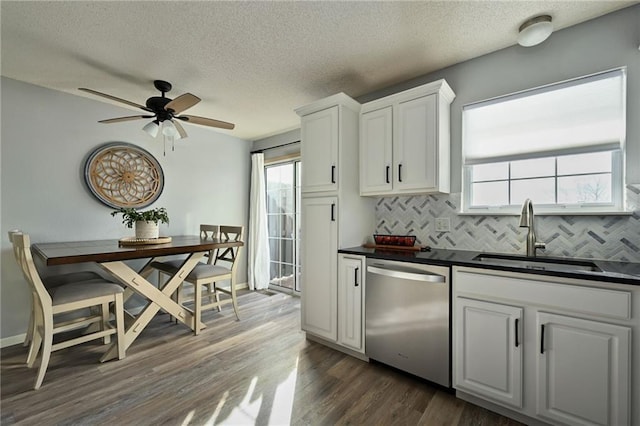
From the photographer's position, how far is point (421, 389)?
6.10 feet

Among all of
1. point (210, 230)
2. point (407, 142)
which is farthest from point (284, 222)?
point (407, 142)

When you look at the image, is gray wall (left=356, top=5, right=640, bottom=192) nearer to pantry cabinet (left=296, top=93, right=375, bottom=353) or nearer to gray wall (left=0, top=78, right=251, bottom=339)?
pantry cabinet (left=296, top=93, right=375, bottom=353)

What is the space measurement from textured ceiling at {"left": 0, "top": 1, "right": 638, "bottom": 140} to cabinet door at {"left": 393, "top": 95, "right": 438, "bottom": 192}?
43cm

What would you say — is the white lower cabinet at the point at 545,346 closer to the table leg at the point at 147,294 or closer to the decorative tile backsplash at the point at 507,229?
the decorative tile backsplash at the point at 507,229

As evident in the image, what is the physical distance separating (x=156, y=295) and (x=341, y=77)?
2.67 metres

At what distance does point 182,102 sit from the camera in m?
2.22

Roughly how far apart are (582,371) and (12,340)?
4.31 metres

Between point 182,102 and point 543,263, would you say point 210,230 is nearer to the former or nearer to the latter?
point 182,102

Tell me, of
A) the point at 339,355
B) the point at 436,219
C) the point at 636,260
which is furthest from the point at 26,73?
the point at 636,260

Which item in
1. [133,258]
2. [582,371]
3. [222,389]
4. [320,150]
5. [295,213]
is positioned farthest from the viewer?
[295,213]

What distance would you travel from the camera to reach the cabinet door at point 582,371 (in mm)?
1285

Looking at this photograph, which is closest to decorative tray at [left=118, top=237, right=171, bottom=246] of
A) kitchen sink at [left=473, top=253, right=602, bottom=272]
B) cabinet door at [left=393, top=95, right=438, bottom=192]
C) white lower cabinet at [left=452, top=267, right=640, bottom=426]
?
cabinet door at [left=393, top=95, right=438, bottom=192]

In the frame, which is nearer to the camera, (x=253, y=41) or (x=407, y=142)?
(x=253, y=41)

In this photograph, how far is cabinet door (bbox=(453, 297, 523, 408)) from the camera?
154cm
